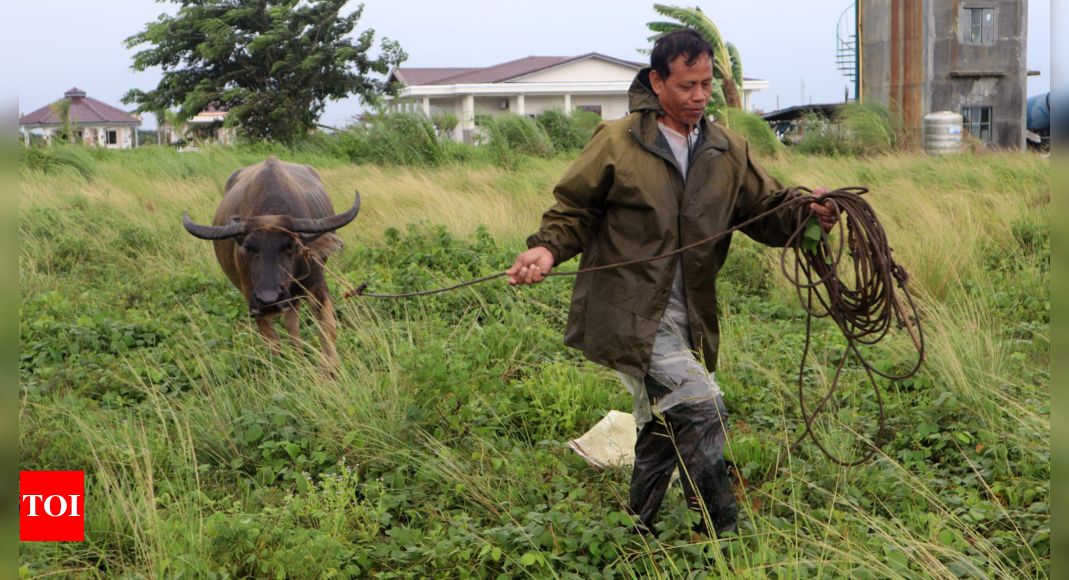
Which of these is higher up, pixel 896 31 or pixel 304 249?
pixel 896 31

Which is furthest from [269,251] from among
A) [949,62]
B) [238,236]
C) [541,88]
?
[541,88]

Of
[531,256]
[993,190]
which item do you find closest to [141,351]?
[531,256]

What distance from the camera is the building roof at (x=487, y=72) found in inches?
1473

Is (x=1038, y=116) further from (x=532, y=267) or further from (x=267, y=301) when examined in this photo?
(x=532, y=267)

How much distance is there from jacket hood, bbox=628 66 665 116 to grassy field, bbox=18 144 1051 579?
4.68 feet

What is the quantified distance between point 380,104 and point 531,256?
2552cm

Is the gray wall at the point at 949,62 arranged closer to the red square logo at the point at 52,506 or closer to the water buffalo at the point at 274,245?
the water buffalo at the point at 274,245

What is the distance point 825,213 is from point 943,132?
1828 centimetres

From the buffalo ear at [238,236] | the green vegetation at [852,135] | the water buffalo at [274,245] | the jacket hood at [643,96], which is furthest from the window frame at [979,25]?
the jacket hood at [643,96]

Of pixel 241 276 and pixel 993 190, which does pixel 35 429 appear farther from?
pixel 993 190

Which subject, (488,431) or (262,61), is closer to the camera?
(488,431)

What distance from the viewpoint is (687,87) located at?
310cm

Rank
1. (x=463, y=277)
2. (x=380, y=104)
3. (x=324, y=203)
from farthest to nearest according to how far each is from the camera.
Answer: (x=380, y=104)
(x=324, y=203)
(x=463, y=277)

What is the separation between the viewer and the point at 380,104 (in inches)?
1081
